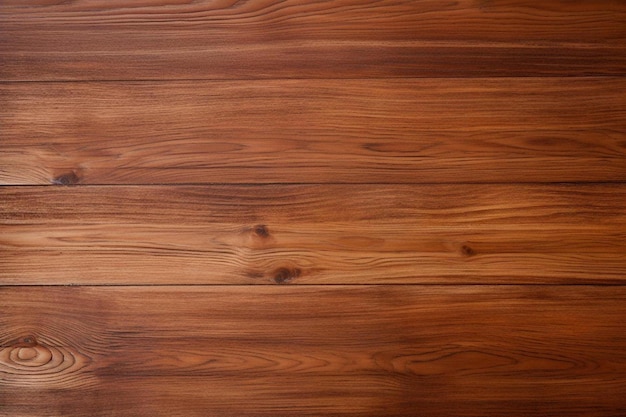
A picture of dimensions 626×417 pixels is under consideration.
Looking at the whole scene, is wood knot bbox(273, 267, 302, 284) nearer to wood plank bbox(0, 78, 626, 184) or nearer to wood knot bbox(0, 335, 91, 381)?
wood plank bbox(0, 78, 626, 184)

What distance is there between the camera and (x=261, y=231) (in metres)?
0.99

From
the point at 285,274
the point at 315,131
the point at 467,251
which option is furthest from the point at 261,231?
the point at 467,251

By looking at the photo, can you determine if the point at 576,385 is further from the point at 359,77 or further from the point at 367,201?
the point at 359,77

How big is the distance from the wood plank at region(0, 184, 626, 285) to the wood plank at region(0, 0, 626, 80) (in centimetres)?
21

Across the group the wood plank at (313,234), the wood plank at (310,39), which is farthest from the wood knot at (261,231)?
the wood plank at (310,39)

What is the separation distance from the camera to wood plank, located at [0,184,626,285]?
98 centimetres

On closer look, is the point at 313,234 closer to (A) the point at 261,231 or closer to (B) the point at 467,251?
(A) the point at 261,231

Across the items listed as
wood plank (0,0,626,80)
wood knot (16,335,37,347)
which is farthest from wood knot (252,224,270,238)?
wood knot (16,335,37,347)

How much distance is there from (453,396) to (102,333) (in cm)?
54

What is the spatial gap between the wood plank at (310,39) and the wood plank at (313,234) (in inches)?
8.3

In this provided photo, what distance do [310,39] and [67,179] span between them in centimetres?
47

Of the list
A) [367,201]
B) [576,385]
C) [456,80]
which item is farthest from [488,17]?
[576,385]

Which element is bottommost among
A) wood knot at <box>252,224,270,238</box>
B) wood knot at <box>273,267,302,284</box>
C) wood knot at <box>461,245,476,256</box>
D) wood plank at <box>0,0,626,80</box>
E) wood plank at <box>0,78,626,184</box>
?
wood knot at <box>273,267,302,284</box>

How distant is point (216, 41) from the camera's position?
3.52 feet
